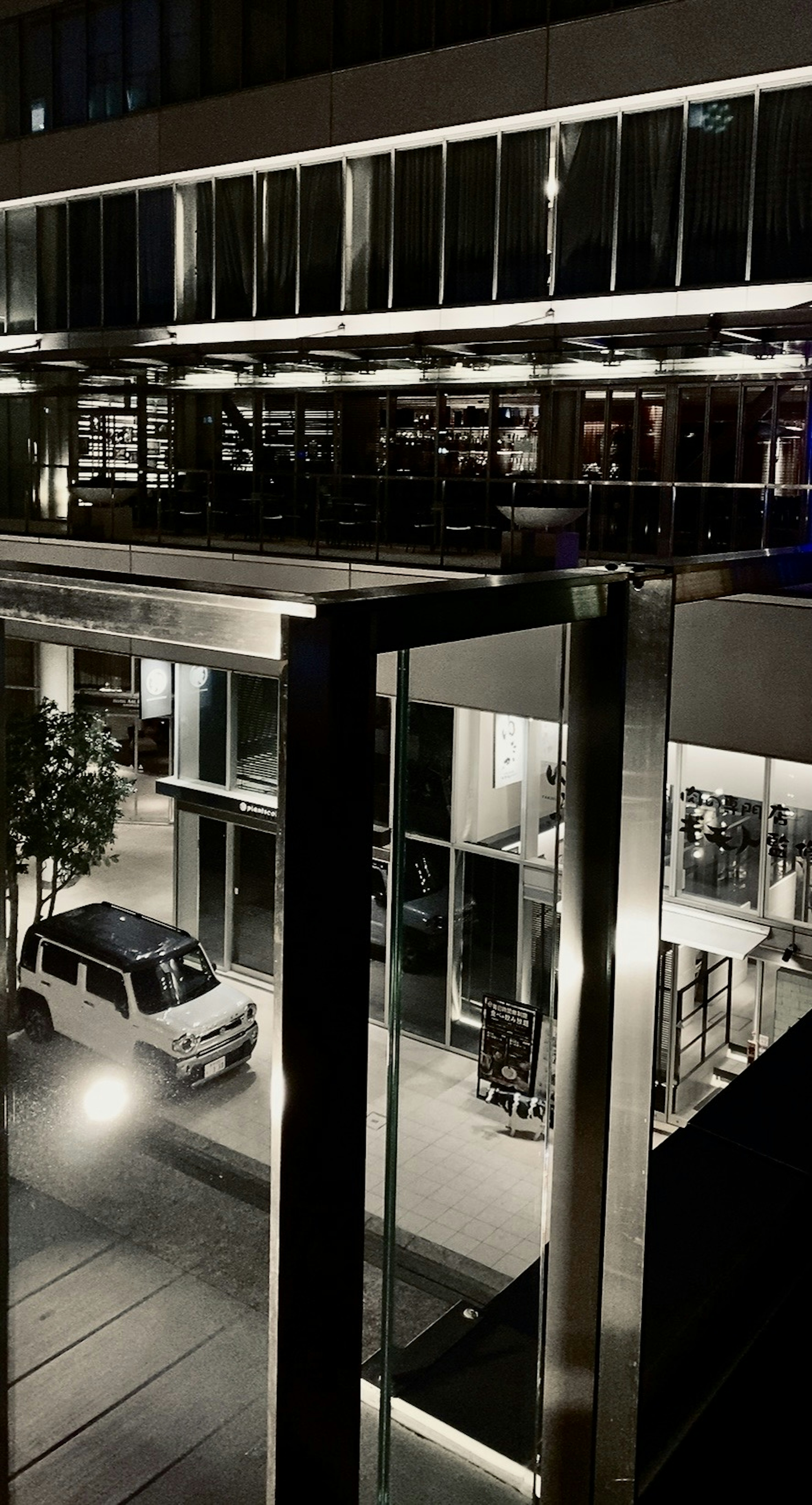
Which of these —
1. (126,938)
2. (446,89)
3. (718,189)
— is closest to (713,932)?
(718,189)

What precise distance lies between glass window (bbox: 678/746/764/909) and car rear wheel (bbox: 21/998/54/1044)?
13.8m

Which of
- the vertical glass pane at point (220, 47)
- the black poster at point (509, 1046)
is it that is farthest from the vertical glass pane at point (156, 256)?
the black poster at point (509, 1046)

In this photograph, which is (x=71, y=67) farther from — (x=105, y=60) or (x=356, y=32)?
(x=356, y=32)

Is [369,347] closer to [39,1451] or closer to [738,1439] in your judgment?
[39,1451]

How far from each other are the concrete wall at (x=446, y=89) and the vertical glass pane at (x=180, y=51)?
1.25 feet

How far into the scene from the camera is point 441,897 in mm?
2729

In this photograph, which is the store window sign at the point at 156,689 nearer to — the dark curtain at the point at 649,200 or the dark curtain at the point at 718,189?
the dark curtain at the point at 718,189

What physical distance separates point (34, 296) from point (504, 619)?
92.5 ft

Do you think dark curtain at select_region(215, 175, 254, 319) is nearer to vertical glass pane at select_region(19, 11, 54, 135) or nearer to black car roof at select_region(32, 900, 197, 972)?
vertical glass pane at select_region(19, 11, 54, 135)

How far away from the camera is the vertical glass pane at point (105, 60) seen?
24.4m

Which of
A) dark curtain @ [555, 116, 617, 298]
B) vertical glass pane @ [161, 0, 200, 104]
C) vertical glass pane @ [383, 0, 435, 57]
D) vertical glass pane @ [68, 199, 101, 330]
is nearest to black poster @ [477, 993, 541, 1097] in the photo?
dark curtain @ [555, 116, 617, 298]

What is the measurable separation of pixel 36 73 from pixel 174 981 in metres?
28.8

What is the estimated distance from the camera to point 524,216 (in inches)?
776

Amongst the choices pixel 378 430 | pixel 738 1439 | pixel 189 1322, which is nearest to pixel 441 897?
pixel 738 1439
